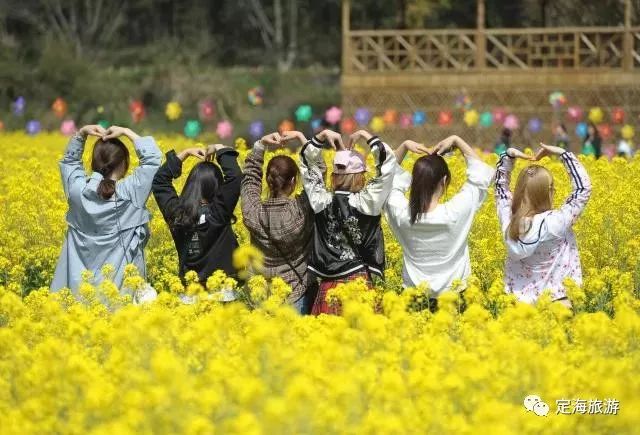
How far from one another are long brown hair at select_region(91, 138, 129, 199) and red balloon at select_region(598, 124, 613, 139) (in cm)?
1524

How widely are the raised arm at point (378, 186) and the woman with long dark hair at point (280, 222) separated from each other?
0.96 feet

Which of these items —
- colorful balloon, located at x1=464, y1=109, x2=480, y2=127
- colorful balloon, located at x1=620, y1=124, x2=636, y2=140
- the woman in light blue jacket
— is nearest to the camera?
the woman in light blue jacket

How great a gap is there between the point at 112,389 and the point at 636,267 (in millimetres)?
Result: 4263

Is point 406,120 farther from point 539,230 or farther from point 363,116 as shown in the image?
point 539,230

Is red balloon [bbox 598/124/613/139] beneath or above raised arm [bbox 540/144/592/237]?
beneath

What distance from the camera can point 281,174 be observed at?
7.09 metres

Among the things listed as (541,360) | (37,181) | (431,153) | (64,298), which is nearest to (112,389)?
(541,360)

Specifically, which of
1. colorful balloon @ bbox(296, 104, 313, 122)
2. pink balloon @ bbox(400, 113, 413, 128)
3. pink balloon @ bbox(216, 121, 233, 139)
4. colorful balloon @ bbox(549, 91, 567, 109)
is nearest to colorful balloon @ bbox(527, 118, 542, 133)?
colorful balloon @ bbox(549, 91, 567, 109)

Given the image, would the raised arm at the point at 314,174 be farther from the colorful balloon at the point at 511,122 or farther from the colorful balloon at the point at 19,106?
the colorful balloon at the point at 19,106

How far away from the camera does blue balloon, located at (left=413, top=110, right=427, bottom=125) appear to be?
2230 centimetres

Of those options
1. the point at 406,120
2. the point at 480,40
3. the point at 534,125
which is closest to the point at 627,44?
the point at 534,125

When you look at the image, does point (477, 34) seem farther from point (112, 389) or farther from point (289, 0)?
point (289, 0)

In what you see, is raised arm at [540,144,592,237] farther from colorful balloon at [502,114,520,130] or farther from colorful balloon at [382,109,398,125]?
colorful balloon at [382,109,398,125]

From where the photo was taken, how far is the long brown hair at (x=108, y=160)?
7.20 m
